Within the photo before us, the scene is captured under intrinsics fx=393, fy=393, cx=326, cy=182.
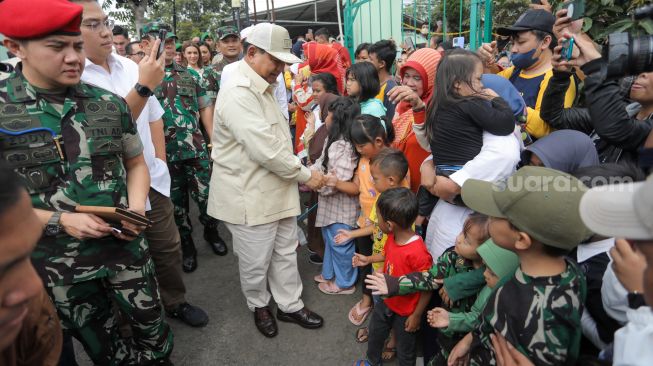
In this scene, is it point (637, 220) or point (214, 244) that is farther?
point (214, 244)

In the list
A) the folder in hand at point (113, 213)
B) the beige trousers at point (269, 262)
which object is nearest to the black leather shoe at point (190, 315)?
the beige trousers at point (269, 262)

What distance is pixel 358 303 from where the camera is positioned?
2.90 meters

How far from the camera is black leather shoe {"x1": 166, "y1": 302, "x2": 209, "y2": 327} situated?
284cm

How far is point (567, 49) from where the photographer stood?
6.68 feet

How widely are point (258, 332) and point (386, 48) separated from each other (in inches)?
111

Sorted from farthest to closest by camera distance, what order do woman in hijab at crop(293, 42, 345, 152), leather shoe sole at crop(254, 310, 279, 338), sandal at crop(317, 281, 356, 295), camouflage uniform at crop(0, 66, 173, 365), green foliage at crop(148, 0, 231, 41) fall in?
1. green foliage at crop(148, 0, 231, 41)
2. woman in hijab at crop(293, 42, 345, 152)
3. sandal at crop(317, 281, 356, 295)
4. leather shoe sole at crop(254, 310, 279, 338)
5. camouflage uniform at crop(0, 66, 173, 365)

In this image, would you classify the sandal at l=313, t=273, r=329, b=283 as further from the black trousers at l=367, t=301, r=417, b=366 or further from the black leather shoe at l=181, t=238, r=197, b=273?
the black leather shoe at l=181, t=238, r=197, b=273

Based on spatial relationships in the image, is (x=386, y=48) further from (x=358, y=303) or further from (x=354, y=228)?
(x=358, y=303)

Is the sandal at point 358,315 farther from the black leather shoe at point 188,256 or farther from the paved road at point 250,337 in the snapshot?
the black leather shoe at point 188,256

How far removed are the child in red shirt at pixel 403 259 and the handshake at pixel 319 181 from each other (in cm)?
64

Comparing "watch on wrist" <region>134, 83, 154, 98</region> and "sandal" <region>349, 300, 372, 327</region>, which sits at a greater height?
"watch on wrist" <region>134, 83, 154, 98</region>

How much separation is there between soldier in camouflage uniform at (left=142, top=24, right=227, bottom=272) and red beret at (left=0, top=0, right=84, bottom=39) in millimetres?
2014

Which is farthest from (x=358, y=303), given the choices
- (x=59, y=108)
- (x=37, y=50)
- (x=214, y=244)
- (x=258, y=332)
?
(x=37, y=50)

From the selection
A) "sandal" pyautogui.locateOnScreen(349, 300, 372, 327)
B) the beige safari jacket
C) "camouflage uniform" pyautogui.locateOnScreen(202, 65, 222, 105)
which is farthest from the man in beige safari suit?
"camouflage uniform" pyautogui.locateOnScreen(202, 65, 222, 105)
